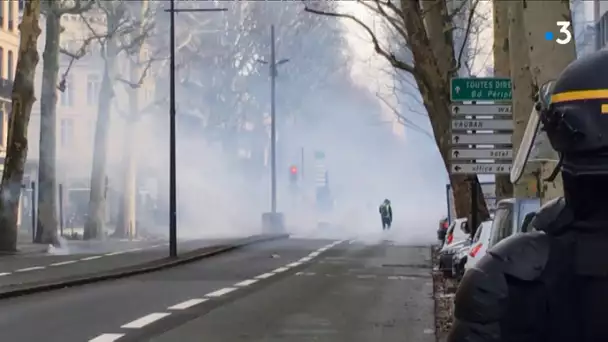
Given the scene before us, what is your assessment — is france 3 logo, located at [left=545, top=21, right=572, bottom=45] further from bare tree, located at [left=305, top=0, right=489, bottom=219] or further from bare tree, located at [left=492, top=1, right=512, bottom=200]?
bare tree, located at [left=305, top=0, right=489, bottom=219]

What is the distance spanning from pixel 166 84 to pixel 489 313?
58.8 m

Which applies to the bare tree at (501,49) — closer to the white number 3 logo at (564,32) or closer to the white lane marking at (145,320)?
the white lane marking at (145,320)

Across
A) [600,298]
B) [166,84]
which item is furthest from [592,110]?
[166,84]

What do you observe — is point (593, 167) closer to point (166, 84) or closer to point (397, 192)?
point (166, 84)

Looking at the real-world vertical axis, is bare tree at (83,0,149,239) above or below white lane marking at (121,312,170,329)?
above

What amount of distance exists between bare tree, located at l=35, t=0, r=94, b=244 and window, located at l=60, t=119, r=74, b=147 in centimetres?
3663

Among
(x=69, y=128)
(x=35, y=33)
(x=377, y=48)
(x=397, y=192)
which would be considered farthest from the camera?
(x=397, y=192)

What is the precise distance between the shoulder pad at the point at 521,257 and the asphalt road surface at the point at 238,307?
9.05 m

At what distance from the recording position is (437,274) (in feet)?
74.9

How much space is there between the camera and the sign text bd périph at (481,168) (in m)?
18.0

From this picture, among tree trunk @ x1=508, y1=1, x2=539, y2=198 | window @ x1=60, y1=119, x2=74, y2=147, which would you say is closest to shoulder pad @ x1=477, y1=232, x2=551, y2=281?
tree trunk @ x1=508, y1=1, x2=539, y2=198

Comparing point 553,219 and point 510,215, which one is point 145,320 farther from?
point 553,219

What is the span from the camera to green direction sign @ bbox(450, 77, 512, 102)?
17875 mm

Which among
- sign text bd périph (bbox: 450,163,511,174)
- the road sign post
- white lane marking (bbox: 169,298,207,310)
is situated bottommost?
white lane marking (bbox: 169,298,207,310)
